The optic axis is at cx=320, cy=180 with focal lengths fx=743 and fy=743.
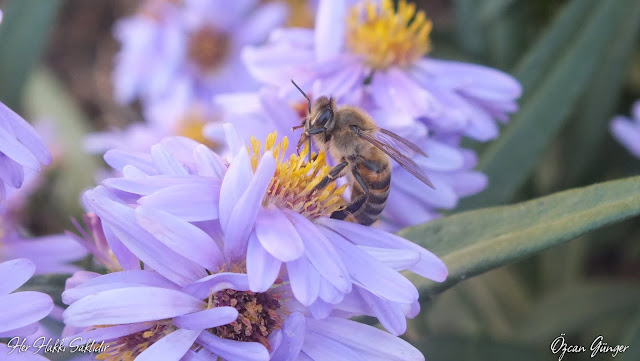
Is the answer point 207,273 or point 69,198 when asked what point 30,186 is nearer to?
point 69,198

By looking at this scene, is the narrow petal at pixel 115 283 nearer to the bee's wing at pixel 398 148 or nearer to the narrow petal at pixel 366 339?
the narrow petal at pixel 366 339

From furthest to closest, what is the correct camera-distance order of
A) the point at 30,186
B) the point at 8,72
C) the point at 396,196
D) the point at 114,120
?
1. the point at 114,120
2. the point at 30,186
3. the point at 8,72
4. the point at 396,196

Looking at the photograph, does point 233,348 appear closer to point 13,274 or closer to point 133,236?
point 133,236

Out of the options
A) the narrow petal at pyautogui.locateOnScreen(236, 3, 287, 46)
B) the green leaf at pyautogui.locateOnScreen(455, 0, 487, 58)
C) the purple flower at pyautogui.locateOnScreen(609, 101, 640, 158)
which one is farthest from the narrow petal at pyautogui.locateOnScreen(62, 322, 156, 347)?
the narrow petal at pyautogui.locateOnScreen(236, 3, 287, 46)

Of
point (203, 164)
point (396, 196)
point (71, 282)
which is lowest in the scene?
point (396, 196)

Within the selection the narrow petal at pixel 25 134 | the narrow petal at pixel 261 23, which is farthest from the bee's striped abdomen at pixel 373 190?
Result: the narrow petal at pixel 261 23

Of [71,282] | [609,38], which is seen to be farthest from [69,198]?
[609,38]

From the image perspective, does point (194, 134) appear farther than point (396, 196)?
Yes

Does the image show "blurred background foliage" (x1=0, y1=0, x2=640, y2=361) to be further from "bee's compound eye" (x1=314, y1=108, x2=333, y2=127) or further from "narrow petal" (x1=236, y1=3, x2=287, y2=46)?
"narrow petal" (x1=236, y1=3, x2=287, y2=46)
